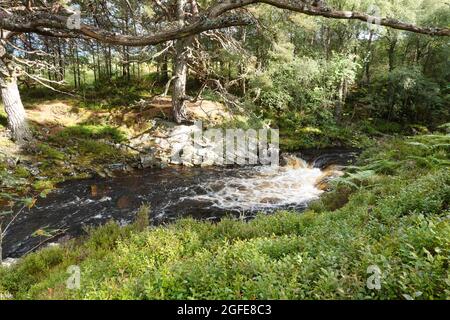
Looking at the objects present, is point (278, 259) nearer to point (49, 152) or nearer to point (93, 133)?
point (49, 152)

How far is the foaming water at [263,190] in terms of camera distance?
457 inches

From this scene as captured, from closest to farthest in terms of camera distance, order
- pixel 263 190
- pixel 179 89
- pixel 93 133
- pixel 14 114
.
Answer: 1. pixel 263 190
2. pixel 14 114
3. pixel 93 133
4. pixel 179 89

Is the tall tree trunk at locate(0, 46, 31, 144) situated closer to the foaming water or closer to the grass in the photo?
the foaming water

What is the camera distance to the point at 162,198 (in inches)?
475

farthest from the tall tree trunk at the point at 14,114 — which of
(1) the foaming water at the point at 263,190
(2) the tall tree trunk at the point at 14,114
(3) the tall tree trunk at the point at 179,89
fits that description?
(1) the foaming water at the point at 263,190

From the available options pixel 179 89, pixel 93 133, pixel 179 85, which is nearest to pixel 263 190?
pixel 179 89

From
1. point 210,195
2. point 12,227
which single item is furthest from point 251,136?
point 12,227

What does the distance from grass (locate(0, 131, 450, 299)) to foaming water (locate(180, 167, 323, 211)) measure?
4.06 m

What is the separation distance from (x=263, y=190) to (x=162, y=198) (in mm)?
4340

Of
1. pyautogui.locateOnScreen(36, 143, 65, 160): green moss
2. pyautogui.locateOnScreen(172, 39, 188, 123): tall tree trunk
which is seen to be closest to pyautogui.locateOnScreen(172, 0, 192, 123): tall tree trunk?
pyautogui.locateOnScreen(172, 39, 188, 123): tall tree trunk

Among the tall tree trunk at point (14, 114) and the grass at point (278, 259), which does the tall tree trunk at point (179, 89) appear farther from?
the grass at point (278, 259)

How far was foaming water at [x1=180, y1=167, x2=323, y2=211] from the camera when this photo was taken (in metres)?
11.6

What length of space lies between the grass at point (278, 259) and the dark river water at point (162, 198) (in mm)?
2421

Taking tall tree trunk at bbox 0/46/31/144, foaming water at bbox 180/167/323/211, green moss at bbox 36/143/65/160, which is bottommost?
foaming water at bbox 180/167/323/211
